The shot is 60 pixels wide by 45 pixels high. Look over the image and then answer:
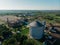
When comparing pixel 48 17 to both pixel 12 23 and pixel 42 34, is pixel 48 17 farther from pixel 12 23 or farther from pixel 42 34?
pixel 12 23

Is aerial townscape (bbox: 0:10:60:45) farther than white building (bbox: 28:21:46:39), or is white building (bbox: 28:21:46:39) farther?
white building (bbox: 28:21:46:39)

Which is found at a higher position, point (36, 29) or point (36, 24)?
point (36, 24)

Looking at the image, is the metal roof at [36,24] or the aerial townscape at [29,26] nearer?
the aerial townscape at [29,26]

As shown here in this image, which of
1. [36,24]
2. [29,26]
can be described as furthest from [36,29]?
[29,26]

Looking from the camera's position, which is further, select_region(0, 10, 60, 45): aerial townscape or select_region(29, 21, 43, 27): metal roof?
select_region(29, 21, 43, 27): metal roof

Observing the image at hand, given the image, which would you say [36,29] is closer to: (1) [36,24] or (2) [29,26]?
(1) [36,24]

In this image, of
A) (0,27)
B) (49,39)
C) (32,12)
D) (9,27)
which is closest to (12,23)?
(9,27)
